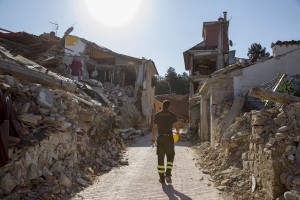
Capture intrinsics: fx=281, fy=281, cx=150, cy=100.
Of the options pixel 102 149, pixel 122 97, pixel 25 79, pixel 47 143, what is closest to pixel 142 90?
pixel 122 97

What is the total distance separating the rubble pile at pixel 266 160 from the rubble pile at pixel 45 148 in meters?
3.44

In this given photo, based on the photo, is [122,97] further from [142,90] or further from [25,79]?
[25,79]

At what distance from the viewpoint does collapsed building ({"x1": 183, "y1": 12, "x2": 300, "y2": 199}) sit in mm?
5047

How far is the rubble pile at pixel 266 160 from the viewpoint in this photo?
4867mm

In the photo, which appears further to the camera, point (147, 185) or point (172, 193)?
point (147, 185)

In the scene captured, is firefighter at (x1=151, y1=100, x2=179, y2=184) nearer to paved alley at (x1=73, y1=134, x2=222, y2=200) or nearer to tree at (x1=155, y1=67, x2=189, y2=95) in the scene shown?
paved alley at (x1=73, y1=134, x2=222, y2=200)

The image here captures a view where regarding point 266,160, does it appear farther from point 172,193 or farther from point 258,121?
point 172,193

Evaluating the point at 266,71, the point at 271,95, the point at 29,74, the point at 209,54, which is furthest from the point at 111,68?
the point at 271,95

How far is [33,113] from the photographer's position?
20.9ft

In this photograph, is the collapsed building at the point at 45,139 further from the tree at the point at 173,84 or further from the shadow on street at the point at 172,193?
the tree at the point at 173,84

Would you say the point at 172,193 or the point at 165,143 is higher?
the point at 165,143

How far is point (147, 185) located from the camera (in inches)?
257

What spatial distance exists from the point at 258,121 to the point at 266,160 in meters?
1.04

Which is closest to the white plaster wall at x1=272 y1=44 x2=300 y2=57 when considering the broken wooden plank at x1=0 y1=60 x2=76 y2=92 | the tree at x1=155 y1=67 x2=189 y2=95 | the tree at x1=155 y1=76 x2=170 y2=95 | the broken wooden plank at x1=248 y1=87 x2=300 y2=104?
the broken wooden plank at x1=248 y1=87 x2=300 y2=104
